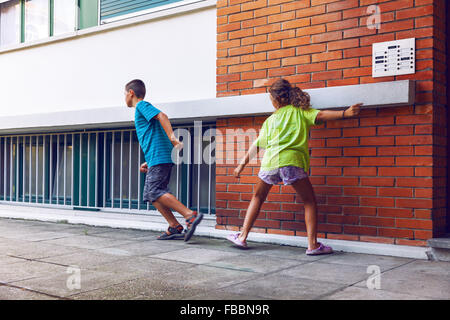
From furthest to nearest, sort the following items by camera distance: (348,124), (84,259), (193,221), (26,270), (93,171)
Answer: (93,171) < (193,221) < (348,124) < (84,259) < (26,270)

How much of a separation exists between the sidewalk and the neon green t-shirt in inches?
33.7

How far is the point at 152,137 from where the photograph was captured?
537cm

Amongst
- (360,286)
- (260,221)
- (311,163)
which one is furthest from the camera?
(260,221)

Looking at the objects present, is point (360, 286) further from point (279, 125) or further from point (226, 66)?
point (226, 66)

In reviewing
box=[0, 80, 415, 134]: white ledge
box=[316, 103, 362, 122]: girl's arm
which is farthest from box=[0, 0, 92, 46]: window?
box=[316, 103, 362, 122]: girl's arm

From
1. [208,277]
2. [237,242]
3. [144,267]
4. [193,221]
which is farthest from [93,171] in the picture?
[208,277]

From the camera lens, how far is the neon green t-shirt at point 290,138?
4539 millimetres

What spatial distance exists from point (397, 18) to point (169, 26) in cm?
292

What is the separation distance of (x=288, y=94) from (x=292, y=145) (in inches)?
19.3

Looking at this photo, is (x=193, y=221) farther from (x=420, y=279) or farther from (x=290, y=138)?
(x=420, y=279)

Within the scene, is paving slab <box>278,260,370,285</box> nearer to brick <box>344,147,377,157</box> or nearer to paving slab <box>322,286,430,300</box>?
paving slab <box>322,286,430,300</box>

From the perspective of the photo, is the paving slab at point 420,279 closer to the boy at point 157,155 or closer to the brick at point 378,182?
the brick at point 378,182

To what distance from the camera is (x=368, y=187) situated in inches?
183
